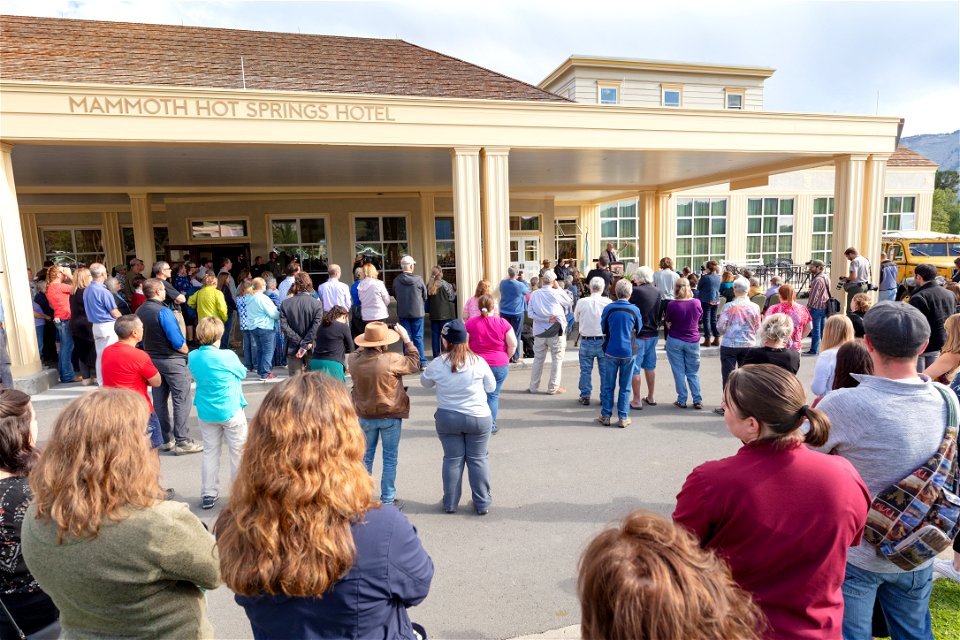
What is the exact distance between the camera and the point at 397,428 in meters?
4.52

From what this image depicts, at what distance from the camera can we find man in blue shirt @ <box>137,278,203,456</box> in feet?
19.0

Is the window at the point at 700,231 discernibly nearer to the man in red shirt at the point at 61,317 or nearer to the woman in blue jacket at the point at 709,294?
the woman in blue jacket at the point at 709,294

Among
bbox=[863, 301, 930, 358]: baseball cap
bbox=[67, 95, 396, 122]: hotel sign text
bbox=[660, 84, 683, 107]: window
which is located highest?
bbox=[660, 84, 683, 107]: window

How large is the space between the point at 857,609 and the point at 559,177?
14.2 m

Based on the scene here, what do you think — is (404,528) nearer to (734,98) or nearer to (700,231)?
(700,231)

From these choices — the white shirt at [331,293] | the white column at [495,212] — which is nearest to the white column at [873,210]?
the white column at [495,212]

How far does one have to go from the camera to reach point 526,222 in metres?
19.4

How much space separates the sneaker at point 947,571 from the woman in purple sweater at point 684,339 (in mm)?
3634

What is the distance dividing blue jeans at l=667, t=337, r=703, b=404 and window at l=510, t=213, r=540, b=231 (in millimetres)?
12583

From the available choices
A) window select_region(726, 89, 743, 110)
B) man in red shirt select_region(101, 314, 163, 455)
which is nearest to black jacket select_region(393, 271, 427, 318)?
man in red shirt select_region(101, 314, 163, 455)

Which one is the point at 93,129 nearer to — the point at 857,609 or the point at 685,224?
the point at 857,609

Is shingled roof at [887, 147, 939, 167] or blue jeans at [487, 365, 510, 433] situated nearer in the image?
blue jeans at [487, 365, 510, 433]

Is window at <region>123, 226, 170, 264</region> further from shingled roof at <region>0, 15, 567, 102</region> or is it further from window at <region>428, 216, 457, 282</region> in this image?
window at <region>428, 216, 457, 282</region>

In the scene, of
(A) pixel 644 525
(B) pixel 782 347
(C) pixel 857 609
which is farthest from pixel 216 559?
(B) pixel 782 347
